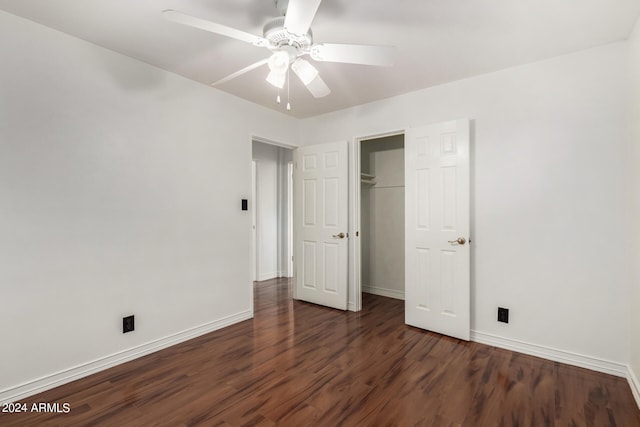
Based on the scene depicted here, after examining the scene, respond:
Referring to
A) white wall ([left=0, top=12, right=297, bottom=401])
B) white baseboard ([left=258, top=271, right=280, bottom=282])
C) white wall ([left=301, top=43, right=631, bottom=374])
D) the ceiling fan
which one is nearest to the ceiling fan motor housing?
the ceiling fan

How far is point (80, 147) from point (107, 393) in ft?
5.63

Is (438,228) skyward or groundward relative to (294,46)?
groundward

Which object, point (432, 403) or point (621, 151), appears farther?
point (621, 151)

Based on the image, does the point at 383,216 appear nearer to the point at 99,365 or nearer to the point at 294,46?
the point at 294,46

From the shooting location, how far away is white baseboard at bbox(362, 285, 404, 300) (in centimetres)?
433

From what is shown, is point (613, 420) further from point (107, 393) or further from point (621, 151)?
point (107, 393)

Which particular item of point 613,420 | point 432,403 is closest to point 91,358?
point 432,403

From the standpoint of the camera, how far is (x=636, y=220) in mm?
2098

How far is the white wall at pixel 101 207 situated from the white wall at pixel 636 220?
3255 millimetres

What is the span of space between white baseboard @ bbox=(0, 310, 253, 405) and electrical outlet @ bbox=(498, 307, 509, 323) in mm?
2593

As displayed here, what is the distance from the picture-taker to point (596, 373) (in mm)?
2344

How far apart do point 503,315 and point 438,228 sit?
929 mm

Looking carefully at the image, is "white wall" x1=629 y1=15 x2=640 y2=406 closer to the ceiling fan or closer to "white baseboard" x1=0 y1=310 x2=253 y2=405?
the ceiling fan

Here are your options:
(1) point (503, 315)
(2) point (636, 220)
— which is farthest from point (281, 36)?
(1) point (503, 315)
